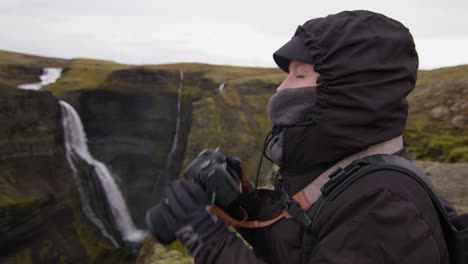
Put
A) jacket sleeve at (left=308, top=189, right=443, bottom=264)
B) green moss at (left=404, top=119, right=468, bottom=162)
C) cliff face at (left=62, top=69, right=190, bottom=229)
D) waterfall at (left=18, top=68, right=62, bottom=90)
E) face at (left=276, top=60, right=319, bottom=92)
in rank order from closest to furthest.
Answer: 1. jacket sleeve at (left=308, top=189, right=443, bottom=264)
2. face at (left=276, top=60, right=319, bottom=92)
3. green moss at (left=404, top=119, right=468, bottom=162)
4. cliff face at (left=62, top=69, right=190, bottom=229)
5. waterfall at (left=18, top=68, right=62, bottom=90)

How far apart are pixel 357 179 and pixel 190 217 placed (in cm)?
110

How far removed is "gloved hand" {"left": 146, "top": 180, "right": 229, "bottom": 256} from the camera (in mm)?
2402

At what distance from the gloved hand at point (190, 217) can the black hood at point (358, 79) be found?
0.89 meters

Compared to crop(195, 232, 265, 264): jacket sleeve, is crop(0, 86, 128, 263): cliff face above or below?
below

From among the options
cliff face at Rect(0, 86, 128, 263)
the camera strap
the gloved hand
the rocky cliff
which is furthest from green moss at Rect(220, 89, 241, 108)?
the gloved hand

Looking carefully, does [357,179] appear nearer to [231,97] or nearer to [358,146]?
[358,146]

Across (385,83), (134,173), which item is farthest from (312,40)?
(134,173)

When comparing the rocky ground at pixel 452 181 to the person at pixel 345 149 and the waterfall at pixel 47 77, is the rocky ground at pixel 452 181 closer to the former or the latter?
the person at pixel 345 149

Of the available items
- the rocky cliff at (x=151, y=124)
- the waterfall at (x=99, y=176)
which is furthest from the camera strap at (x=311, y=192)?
the waterfall at (x=99, y=176)

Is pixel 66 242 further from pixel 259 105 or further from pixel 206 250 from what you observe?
pixel 206 250

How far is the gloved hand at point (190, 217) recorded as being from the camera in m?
2.40

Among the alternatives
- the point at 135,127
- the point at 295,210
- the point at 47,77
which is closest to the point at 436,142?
the point at 295,210

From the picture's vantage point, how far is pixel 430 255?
6.77ft

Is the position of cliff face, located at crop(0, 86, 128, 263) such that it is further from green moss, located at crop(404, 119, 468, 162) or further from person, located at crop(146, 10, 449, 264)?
person, located at crop(146, 10, 449, 264)
